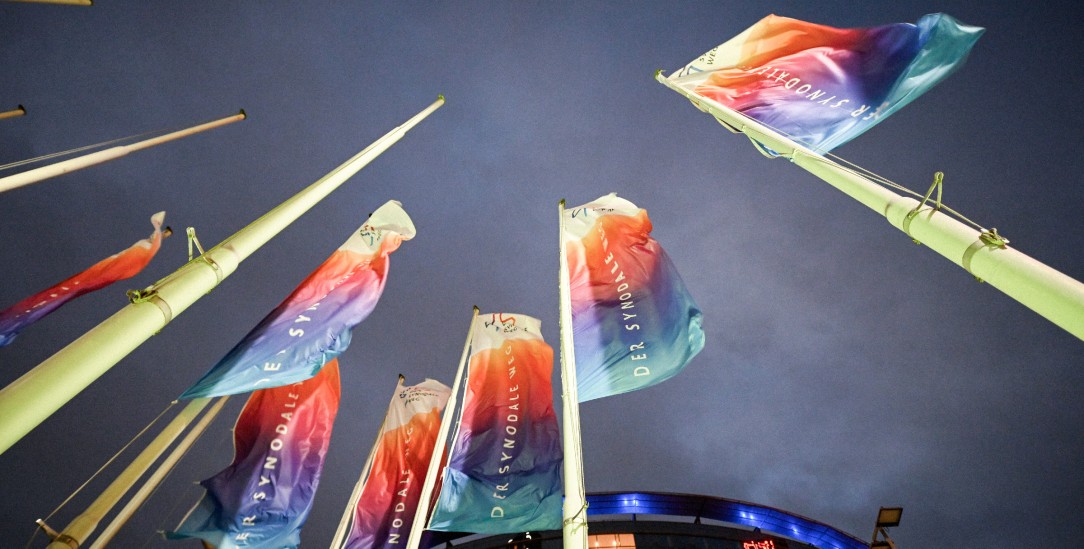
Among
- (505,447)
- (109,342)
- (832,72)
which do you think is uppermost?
(832,72)

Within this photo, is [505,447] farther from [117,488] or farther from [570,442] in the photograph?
[117,488]

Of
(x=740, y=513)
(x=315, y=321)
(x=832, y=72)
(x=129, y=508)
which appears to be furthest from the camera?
(x=740, y=513)

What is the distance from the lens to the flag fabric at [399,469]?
1296cm

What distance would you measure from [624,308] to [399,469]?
768 centimetres

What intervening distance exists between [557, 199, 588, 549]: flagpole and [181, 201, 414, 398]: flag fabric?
356 cm

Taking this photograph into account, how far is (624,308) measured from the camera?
10.7m

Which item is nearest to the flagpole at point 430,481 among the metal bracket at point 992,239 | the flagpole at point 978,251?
the flagpole at point 978,251

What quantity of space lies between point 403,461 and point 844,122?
1247 centimetres

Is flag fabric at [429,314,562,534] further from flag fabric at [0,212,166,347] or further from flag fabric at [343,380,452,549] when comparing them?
flag fabric at [0,212,166,347]

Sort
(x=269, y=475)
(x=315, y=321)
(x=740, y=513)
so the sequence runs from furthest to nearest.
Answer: (x=740, y=513) < (x=269, y=475) < (x=315, y=321)

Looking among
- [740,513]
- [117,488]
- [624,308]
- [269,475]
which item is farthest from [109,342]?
[740,513]

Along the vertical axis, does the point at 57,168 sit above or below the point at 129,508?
above

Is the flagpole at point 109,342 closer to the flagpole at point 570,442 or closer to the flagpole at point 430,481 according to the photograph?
the flagpole at point 570,442

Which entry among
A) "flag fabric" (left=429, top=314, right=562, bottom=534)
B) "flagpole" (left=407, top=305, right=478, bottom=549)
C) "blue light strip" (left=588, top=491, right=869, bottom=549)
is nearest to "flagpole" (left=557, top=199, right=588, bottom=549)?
"flag fabric" (left=429, top=314, right=562, bottom=534)
